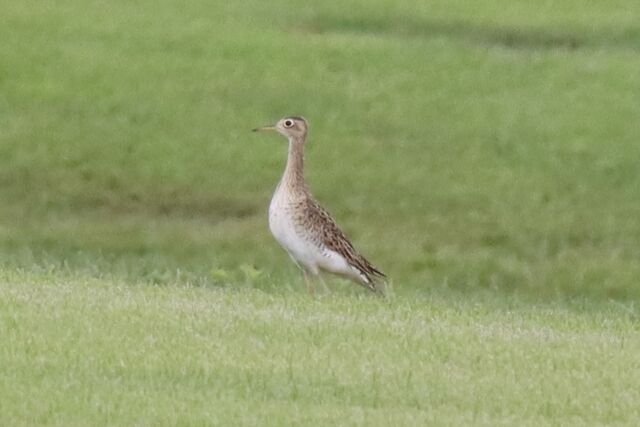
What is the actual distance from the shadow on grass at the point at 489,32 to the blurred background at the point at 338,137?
44 millimetres

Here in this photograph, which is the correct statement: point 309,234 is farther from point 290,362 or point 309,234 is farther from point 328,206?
point 328,206

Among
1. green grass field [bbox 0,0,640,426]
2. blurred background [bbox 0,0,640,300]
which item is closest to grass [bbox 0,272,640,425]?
green grass field [bbox 0,0,640,426]

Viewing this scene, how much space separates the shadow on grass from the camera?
26828 mm

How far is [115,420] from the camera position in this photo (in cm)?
859

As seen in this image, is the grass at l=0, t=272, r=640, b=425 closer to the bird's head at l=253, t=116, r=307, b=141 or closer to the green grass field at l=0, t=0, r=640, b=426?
the green grass field at l=0, t=0, r=640, b=426

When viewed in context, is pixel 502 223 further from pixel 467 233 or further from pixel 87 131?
pixel 87 131

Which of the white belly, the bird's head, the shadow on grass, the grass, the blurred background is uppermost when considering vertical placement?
the bird's head

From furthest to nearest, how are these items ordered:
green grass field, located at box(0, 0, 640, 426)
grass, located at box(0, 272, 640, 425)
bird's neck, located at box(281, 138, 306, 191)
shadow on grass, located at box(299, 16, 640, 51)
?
shadow on grass, located at box(299, 16, 640, 51) < bird's neck, located at box(281, 138, 306, 191) < green grass field, located at box(0, 0, 640, 426) < grass, located at box(0, 272, 640, 425)

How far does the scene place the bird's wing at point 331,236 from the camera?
13375mm

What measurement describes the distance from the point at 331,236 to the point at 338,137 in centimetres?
935

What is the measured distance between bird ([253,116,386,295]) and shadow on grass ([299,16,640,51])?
1327 centimetres

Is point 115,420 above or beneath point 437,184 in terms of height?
above

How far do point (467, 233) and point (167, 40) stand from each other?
7.19 metres

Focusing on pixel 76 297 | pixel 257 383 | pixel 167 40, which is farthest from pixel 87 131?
pixel 257 383
